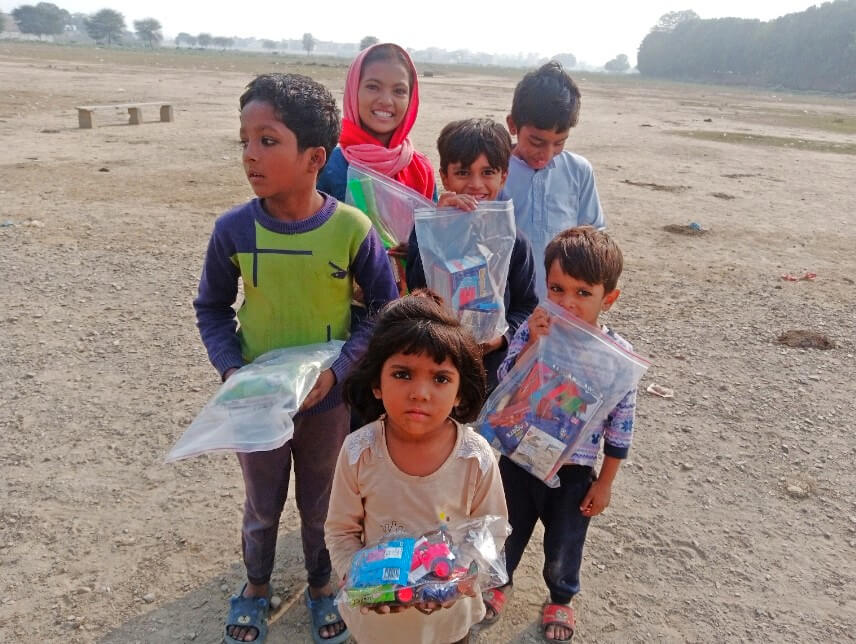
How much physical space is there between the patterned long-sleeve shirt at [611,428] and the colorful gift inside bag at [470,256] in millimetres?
100

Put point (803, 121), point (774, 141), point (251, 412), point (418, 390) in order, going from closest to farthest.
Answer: point (418, 390), point (251, 412), point (774, 141), point (803, 121)

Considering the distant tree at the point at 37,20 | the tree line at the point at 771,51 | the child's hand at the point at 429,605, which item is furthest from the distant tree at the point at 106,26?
the child's hand at the point at 429,605

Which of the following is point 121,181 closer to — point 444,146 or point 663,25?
point 444,146

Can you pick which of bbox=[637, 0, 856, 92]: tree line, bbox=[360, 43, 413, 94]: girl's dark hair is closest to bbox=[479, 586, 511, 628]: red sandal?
bbox=[360, 43, 413, 94]: girl's dark hair

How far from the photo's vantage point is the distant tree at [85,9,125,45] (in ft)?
345

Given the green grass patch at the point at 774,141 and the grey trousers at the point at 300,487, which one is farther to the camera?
the green grass patch at the point at 774,141

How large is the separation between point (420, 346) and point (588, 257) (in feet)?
2.23

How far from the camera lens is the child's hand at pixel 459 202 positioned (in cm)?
218

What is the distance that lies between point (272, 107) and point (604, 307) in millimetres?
1199

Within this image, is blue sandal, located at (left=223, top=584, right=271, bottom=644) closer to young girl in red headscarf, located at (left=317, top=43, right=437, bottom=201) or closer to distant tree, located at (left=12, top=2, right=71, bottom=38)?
young girl in red headscarf, located at (left=317, top=43, right=437, bottom=201)

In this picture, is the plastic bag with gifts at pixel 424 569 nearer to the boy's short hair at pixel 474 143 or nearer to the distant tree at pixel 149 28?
the boy's short hair at pixel 474 143

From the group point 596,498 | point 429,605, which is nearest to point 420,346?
point 429,605

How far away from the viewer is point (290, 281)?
203 cm

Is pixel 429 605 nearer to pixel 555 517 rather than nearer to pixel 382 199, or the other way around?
pixel 555 517
